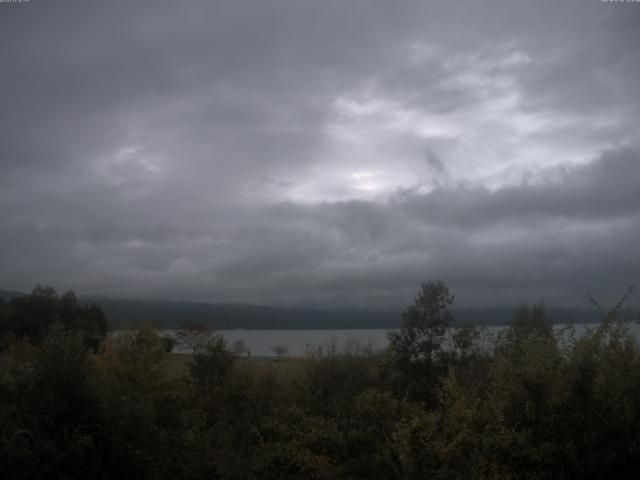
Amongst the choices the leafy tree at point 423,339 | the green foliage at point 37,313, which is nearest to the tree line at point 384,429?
the leafy tree at point 423,339

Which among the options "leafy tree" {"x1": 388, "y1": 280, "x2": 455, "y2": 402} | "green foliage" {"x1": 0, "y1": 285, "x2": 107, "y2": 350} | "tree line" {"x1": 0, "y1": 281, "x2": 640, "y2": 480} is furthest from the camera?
"green foliage" {"x1": 0, "y1": 285, "x2": 107, "y2": 350}

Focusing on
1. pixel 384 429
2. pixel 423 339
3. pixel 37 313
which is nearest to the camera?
pixel 384 429

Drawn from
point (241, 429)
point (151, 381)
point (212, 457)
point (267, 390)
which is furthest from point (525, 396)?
point (151, 381)

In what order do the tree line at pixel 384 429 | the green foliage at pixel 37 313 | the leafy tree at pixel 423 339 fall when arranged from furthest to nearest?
the green foliage at pixel 37 313 → the leafy tree at pixel 423 339 → the tree line at pixel 384 429

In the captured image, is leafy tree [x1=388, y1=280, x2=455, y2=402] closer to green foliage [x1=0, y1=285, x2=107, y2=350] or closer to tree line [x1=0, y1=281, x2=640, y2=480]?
tree line [x1=0, y1=281, x2=640, y2=480]

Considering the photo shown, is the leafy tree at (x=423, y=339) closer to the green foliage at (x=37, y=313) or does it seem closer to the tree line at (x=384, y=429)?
the tree line at (x=384, y=429)

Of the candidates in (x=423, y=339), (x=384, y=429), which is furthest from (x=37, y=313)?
(x=384, y=429)

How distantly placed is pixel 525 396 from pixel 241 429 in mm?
11304

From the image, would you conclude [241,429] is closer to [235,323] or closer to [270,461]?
[270,461]

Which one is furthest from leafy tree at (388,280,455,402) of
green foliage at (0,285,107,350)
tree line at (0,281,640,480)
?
green foliage at (0,285,107,350)

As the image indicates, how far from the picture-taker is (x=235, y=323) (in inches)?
4126

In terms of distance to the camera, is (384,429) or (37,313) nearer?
(384,429)

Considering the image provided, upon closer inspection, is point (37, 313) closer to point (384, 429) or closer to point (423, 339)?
point (423, 339)

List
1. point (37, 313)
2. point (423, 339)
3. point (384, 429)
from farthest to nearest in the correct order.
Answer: point (37, 313)
point (423, 339)
point (384, 429)
